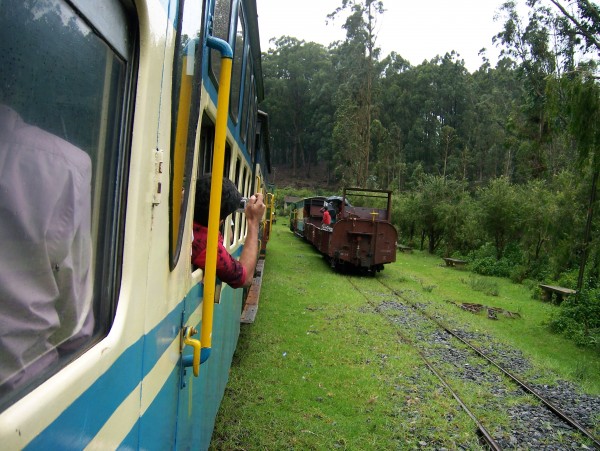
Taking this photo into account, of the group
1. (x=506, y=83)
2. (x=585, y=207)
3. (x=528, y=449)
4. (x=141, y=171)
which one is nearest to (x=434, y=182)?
(x=585, y=207)

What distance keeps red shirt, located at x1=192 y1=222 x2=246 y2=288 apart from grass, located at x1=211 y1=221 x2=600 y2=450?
2524 mm

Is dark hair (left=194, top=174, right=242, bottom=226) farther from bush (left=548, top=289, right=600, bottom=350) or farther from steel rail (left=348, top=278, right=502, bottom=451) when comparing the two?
bush (left=548, top=289, right=600, bottom=350)

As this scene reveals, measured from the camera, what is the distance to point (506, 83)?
52594mm

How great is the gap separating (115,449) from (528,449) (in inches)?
171

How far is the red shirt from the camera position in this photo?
2039 mm

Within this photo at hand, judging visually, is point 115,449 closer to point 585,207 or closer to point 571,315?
point 571,315

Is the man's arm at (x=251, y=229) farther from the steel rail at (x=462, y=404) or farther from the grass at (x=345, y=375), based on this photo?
the steel rail at (x=462, y=404)

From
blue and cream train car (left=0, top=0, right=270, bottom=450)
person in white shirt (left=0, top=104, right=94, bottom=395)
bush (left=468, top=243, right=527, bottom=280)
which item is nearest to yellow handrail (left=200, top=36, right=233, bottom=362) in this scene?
blue and cream train car (left=0, top=0, right=270, bottom=450)

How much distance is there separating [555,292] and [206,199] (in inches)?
469

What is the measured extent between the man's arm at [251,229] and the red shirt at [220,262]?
0.26ft

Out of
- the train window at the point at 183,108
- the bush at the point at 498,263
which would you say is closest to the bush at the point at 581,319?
the bush at the point at 498,263

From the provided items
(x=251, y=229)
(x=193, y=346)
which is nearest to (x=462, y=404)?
(x=251, y=229)

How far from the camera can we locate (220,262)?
2.06 m

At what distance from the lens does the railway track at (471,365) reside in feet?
14.9
